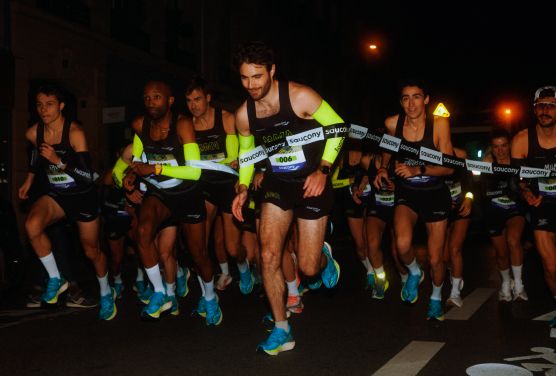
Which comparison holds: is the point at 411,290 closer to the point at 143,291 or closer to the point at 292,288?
the point at 292,288

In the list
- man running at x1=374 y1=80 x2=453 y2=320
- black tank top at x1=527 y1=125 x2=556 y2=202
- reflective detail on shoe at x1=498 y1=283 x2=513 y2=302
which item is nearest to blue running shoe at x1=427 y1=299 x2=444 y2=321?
man running at x1=374 y1=80 x2=453 y2=320

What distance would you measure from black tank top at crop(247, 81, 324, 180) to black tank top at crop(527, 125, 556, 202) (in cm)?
207

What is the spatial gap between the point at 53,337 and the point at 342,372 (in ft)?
8.29

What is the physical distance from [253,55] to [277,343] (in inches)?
80.0

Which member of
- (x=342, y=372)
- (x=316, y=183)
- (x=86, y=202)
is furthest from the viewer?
(x=86, y=202)

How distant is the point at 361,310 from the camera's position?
755 centimetres

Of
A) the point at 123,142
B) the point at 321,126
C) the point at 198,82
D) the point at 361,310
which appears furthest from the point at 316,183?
the point at 123,142

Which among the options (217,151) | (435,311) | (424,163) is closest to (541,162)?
(424,163)

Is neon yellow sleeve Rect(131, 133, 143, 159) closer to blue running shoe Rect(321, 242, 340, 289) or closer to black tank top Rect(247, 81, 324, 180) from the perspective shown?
black tank top Rect(247, 81, 324, 180)

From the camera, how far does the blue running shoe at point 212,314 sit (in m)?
6.76

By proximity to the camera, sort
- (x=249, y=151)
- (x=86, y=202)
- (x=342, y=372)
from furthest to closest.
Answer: (x=86, y=202) < (x=249, y=151) < (x=342, y=372)

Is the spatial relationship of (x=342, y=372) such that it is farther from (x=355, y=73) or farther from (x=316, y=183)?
(x=355, y=73)

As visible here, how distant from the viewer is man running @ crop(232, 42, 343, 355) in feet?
18.4

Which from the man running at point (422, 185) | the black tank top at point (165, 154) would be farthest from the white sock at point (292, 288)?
the black tank top at point (165, 154)
